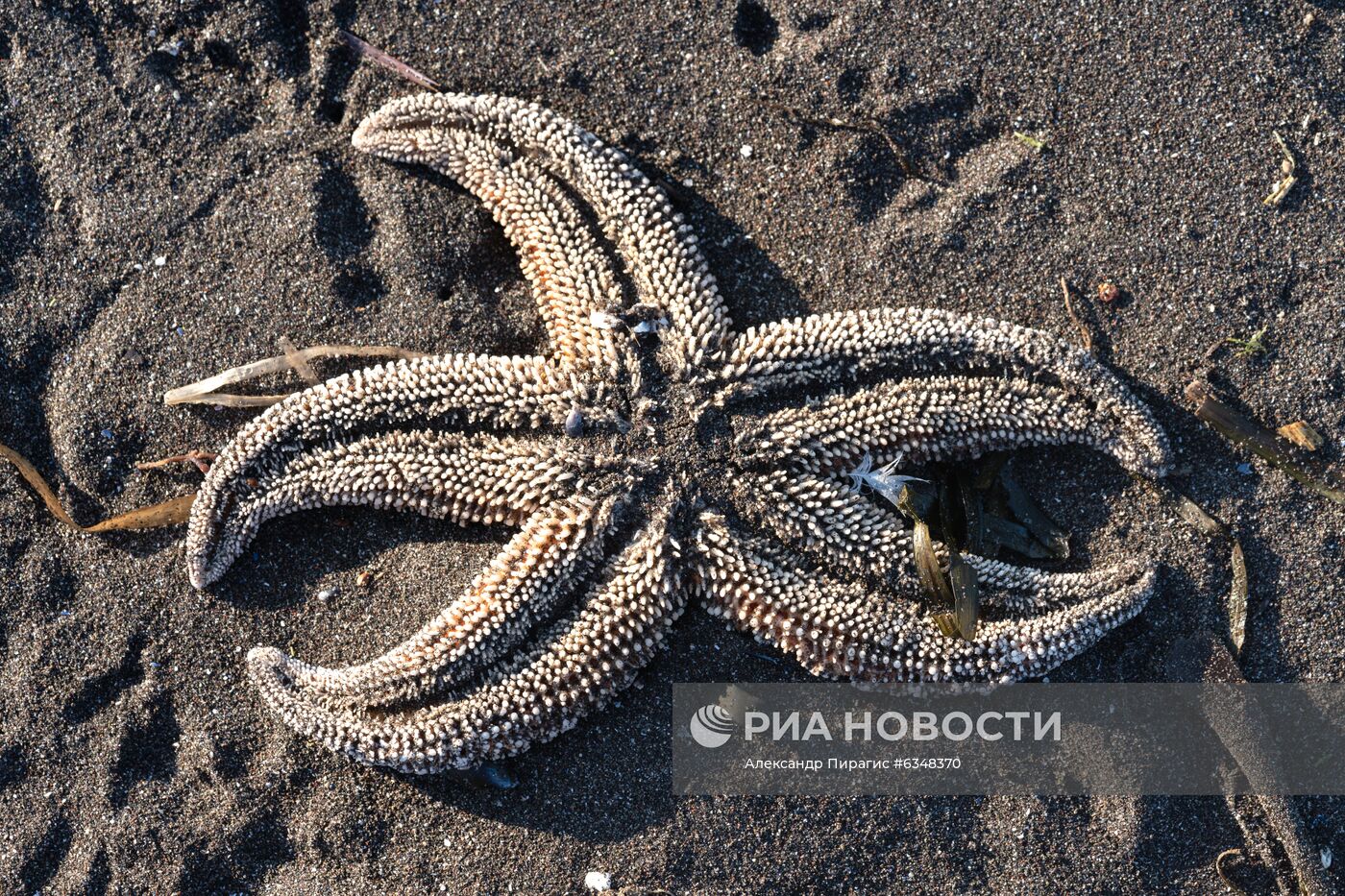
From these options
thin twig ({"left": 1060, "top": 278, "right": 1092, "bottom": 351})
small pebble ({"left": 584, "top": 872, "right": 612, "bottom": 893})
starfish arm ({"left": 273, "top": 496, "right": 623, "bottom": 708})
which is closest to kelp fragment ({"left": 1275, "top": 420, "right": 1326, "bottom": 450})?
thin twig ({"left": 1060, "top": 278, "right": 1092, "bottom": 351})

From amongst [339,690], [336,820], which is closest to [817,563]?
[339,690]

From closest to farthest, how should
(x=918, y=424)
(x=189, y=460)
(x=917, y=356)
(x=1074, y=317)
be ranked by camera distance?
1. (x=918, y=424)
2. (x=917, y=356)
3. (x=1074, y=317)
4. (x=189, y=460)

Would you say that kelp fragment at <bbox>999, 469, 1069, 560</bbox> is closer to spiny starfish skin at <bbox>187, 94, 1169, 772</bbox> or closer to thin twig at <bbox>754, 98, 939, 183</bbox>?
spiny starfish skin at <bbox>187, 94, 1169, 772</bbox>

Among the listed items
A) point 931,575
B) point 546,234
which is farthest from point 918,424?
point 546,234

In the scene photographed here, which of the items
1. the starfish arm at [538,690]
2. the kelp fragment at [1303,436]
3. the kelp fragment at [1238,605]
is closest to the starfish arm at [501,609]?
the starfish arm at [538,690]

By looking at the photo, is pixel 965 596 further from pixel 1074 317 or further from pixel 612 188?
pixel 612 188

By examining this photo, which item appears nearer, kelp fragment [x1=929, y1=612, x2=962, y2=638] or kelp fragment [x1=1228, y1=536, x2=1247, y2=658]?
kelp fragment [x1=929, y1=612, x2=962, y2=638]
